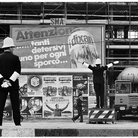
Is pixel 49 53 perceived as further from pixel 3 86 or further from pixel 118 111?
pixel 3 86

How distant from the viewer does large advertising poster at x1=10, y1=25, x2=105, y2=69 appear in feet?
100

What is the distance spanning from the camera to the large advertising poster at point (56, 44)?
1206 inches

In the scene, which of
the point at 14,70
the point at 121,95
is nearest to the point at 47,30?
the point at 121,95

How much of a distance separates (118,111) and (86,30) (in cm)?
517

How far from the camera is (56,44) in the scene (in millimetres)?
30844

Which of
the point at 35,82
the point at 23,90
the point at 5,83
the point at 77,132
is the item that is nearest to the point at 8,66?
the point at 5,83

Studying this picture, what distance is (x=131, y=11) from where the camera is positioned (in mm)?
43375

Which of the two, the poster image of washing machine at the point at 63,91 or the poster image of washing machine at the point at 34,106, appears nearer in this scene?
the poster image of washing machine at the point at 34,106

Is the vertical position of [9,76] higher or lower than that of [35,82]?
higher

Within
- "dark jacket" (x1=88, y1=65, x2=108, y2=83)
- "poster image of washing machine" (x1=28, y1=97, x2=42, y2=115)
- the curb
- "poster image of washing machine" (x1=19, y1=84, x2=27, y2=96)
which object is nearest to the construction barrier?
"dark jacket" (x1=88, y1=65, x2=108, y2=83)

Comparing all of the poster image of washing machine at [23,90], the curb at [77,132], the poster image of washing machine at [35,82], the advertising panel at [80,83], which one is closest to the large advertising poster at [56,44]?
the advertising panel at [80,83]

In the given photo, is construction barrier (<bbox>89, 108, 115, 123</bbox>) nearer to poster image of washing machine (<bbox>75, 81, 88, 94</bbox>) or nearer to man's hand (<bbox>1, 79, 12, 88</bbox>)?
man's hand (<bbox>1, 79, 12, 88</bbox>)

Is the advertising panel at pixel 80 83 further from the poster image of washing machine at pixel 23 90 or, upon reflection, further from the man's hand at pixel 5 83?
the man's hand at pixel 5 83

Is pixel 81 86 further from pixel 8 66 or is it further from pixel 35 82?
pixel 8 66
